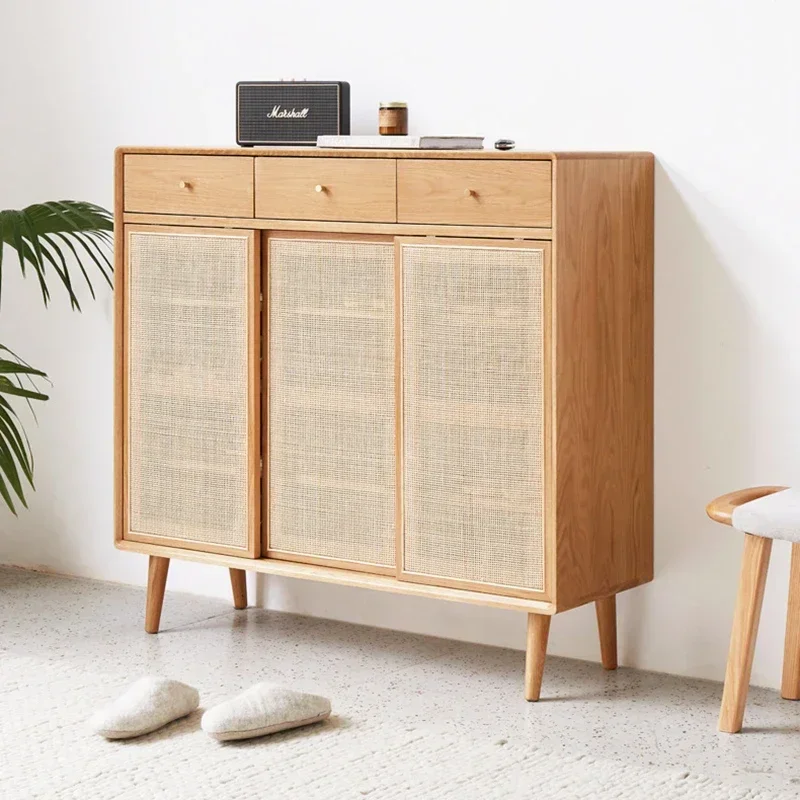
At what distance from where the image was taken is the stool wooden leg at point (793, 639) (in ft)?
9.58

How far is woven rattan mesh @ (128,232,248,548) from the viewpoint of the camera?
324 centimetres

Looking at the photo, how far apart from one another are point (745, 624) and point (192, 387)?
1.32 m

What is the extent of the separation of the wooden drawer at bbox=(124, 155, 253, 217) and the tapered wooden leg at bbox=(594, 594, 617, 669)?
3.66ft

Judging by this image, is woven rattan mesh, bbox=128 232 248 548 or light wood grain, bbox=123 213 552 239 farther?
woven rattan mesh, bbox=128 232 248 548

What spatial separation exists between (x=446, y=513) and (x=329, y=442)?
0.32 m

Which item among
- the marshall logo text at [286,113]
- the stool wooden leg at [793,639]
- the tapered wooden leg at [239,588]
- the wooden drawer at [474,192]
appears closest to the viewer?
the wooden drawer at [474,192]

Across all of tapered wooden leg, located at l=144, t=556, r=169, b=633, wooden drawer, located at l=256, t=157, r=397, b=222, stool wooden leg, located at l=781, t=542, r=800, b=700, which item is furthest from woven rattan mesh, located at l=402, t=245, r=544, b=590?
tapered wooden leg, located at l=144, t=556, r=169, b=633

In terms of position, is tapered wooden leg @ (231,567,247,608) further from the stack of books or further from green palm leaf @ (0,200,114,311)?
the stack of books

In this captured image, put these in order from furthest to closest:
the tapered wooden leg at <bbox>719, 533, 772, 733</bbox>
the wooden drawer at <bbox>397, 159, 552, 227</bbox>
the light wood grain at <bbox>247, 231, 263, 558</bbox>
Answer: the light wood grain at <bbox>247, 231, 263, 558</bbox> → the wooden drawer at <bbox>397, 159, 552, 227</bbox> → the tapered wooden leg at <bbox>719, 533, 772, 733</bbox>

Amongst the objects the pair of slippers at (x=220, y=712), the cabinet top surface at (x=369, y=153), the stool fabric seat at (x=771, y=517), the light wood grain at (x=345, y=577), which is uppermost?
the cabinet top surface at (x=369, y=153)

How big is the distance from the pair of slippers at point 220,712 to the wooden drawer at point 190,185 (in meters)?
1.03

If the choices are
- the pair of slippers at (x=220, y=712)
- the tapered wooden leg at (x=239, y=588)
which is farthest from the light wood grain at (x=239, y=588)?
the pair of slippers at (x=220, y=712)

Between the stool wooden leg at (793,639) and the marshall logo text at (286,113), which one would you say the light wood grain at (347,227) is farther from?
the stool wooden leg at (793,639)

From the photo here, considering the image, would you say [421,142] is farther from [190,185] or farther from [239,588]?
[239,588]
